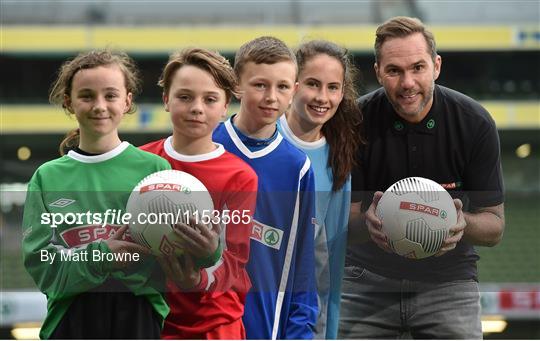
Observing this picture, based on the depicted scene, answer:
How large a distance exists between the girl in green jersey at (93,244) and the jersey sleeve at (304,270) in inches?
22.6

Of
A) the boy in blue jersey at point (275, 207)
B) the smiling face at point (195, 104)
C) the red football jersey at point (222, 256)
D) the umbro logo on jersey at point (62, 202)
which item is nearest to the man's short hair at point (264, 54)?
the boy in blue jersey at point (275, 207)

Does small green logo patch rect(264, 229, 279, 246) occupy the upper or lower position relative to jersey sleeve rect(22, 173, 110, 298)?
upper

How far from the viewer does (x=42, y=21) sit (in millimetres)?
20562

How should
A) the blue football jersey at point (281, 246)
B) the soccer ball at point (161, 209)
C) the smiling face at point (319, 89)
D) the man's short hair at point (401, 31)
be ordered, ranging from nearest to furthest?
the soccer ball at point (161, 209)
the blue football jersey at point (281, 246)
the smiling face at point (319, 89)
the man's short hair at point (401, 31)

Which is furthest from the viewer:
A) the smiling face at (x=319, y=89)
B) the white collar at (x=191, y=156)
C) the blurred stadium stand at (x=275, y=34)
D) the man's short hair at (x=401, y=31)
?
the blurred stadium stand at (x=275, y=34)

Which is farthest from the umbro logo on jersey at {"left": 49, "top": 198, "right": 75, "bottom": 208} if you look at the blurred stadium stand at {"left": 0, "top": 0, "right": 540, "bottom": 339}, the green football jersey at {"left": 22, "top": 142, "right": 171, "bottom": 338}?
the blurred stadium stand at {"left": 0, "top": 0, "right": 540, "bottom": 339}

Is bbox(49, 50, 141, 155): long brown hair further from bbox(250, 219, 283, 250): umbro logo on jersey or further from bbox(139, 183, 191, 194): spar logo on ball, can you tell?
bbox(250, 219, 283, 250): umbro logo on jersey

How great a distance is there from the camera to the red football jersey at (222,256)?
133 inches

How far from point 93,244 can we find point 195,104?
25.1 inches

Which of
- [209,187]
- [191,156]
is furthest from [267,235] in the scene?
[191,156]

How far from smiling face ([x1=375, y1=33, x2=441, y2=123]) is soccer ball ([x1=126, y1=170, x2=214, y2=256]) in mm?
1134

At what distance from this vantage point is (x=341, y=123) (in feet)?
13.0

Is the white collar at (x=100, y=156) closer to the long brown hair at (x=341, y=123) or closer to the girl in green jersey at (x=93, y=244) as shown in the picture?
the girl in green jersey at (x=93, y=244)

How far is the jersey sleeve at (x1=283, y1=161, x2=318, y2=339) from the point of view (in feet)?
12.0
